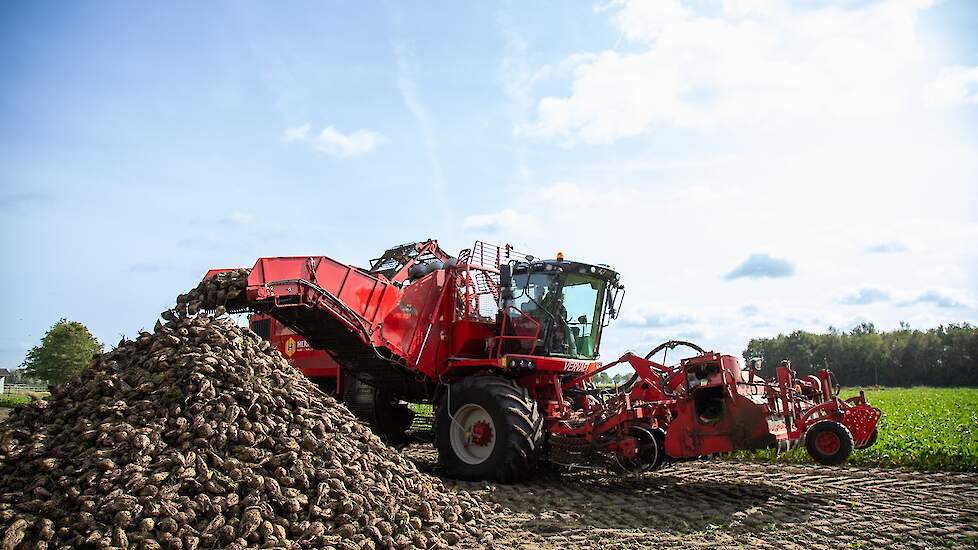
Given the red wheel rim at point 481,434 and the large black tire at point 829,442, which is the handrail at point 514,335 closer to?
the red wheel rim at point 481,434

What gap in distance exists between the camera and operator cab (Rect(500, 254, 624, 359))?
10172 millimetres

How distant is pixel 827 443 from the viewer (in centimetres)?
853

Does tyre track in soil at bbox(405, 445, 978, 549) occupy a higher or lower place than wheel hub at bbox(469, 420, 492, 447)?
lower

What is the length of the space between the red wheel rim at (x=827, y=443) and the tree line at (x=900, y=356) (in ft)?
164

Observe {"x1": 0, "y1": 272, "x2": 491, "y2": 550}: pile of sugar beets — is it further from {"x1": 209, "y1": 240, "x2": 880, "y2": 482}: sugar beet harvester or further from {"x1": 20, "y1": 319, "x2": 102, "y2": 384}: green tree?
{"x1": 20, "y1": 319, "x2": 102, "y2": 384}: green tree

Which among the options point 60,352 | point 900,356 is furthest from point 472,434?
point 900,356

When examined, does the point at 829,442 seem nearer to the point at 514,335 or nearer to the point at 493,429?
the point at 493,429

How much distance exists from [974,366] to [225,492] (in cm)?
6293

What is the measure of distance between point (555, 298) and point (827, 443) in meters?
3.89

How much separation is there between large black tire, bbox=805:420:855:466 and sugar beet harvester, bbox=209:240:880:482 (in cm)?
2

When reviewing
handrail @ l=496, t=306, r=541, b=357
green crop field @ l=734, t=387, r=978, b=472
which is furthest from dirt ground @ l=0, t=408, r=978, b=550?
handrail @ l=496, t=306, r=541, b=357

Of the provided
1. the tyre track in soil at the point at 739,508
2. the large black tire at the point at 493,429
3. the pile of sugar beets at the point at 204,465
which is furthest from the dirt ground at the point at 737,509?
the pile of sugar beets at the point at 204,465

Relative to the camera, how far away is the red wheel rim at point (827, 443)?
845 cm

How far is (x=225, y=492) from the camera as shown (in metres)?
5.54
